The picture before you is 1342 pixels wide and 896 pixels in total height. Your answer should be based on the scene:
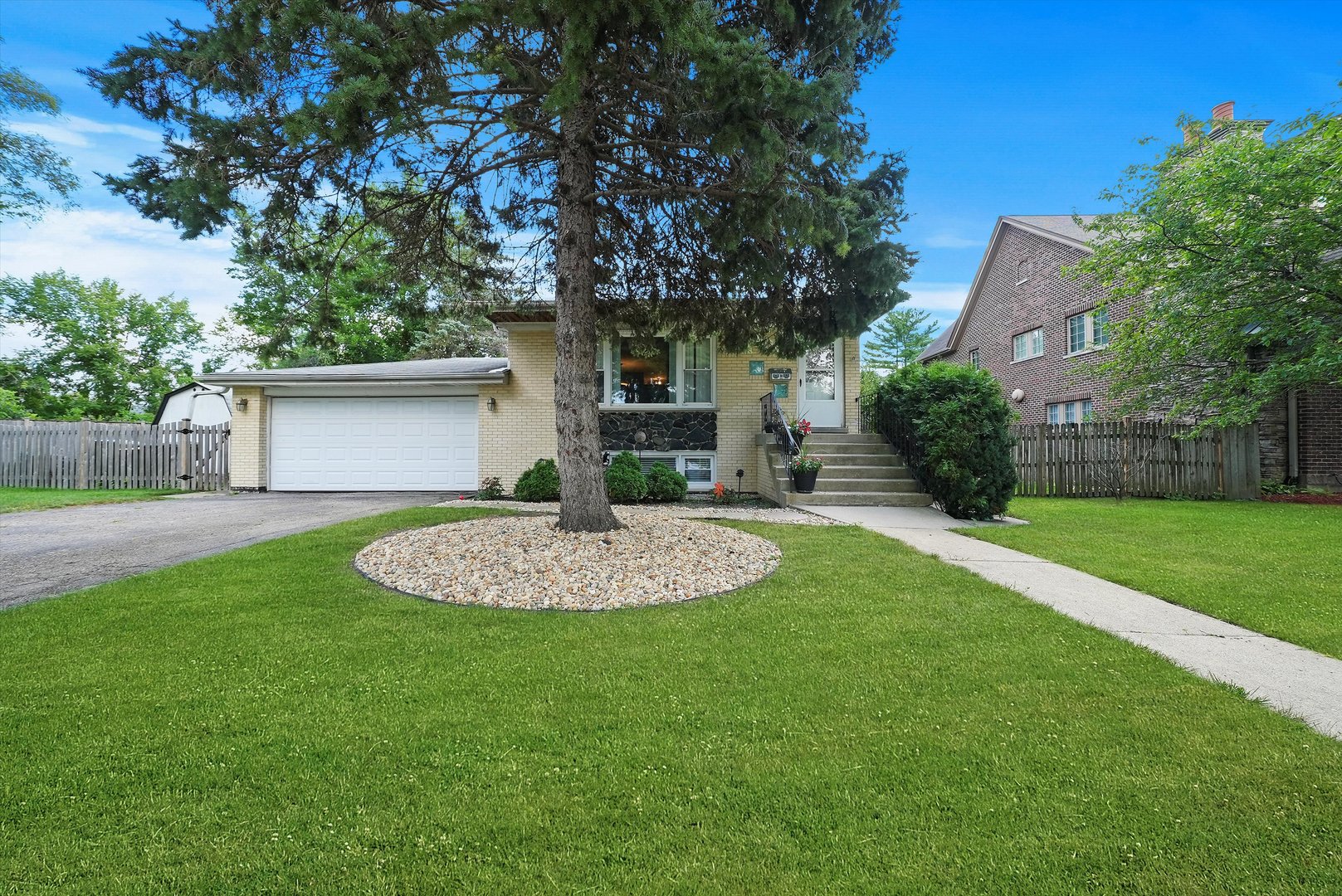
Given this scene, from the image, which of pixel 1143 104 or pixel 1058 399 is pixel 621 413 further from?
pixel 1143 104

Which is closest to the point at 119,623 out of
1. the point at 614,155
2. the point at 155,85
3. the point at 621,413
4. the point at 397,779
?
the point at 397,779

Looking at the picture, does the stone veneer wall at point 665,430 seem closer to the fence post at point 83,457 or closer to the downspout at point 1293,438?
the fence post at point 83,457

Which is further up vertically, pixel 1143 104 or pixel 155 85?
pixel 1143 104

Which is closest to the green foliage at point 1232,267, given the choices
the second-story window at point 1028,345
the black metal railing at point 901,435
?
the black metal railing at point 901,435

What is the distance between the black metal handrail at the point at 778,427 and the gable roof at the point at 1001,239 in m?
8.53

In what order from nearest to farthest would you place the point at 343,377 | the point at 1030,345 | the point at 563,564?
the point at 563,564 → the point at 343,377 → the point at 1030,345

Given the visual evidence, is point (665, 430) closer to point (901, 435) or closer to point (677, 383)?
point (677, 383)

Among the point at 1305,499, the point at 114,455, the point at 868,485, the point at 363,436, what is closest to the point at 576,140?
the point at 868,485

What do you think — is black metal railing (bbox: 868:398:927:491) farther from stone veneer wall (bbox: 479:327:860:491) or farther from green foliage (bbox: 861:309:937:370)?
green foliage (bbox: 861:309:937:370)

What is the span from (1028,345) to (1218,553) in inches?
579

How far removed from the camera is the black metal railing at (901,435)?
944 centimetres

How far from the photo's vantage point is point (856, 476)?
975 cm

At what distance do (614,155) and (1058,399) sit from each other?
1603cm

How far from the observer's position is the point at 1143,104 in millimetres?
14000
